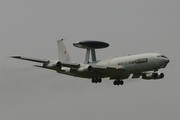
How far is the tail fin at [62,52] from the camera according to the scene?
99750 millimetres

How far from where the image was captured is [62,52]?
331 feet

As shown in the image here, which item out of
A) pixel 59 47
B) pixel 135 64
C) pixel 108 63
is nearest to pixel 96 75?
pixel 108 63

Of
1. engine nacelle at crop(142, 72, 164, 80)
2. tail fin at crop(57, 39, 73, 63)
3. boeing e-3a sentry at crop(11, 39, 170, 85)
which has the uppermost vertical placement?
tail fin at crop(57, 39, 73, 63)

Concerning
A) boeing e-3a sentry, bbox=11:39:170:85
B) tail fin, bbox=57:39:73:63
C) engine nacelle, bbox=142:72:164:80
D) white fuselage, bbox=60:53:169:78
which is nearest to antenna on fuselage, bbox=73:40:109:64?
boeing e-3a sentry, bbox=11:39:170:85

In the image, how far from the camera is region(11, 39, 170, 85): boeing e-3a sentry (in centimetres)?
8381

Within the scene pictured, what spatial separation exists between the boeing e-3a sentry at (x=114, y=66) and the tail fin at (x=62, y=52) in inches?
175

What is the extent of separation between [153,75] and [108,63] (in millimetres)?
7926

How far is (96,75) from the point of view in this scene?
90062mm

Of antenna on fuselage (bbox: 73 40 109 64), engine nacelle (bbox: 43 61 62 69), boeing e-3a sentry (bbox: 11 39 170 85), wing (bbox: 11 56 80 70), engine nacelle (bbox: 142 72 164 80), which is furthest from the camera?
antenna on fuselage (bbox: 73 40 109 64)

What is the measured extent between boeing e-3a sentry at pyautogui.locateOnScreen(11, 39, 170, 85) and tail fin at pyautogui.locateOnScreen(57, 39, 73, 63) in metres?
4.46

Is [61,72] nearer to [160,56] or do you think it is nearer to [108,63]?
[108,63]

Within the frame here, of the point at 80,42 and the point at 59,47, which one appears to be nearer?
the point at 80,42

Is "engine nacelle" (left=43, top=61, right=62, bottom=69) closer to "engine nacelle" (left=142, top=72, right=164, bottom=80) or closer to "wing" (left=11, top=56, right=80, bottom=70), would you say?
"wing" (left=11, top=56, right=80, bottom=70)

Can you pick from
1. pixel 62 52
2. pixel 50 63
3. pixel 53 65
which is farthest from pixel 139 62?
pixel 62 52
